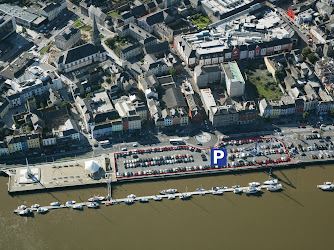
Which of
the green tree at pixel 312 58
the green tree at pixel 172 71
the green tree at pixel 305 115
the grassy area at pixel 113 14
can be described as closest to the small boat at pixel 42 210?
the green tree at pixel 172 71

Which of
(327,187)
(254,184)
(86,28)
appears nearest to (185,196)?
(254,184)

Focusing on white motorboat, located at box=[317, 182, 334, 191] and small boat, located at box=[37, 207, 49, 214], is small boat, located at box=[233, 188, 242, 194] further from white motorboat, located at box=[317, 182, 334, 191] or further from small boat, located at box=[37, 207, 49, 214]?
small boat, located at box=[37, 207, 49, 214]

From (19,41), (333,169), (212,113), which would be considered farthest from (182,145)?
(19,41)

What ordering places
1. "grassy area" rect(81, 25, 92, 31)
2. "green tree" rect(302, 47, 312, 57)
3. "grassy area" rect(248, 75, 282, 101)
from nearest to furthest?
1. "grassy area" rect(248, 75, 282, 101)
2. "green tree" rect(302, 47, 312, 57)
3. "grassy area" rect(81, 25, 92, 31)

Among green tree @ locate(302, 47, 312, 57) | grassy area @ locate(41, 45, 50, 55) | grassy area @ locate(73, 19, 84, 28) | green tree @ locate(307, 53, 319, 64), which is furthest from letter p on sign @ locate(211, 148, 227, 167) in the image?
grassy area @ locate(73, 19, 84, 28)

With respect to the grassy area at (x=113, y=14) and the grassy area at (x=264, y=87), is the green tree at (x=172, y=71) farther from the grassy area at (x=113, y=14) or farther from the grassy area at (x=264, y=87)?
the grassy area at (x=113, y=14)

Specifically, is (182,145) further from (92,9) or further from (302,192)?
(92,9)
